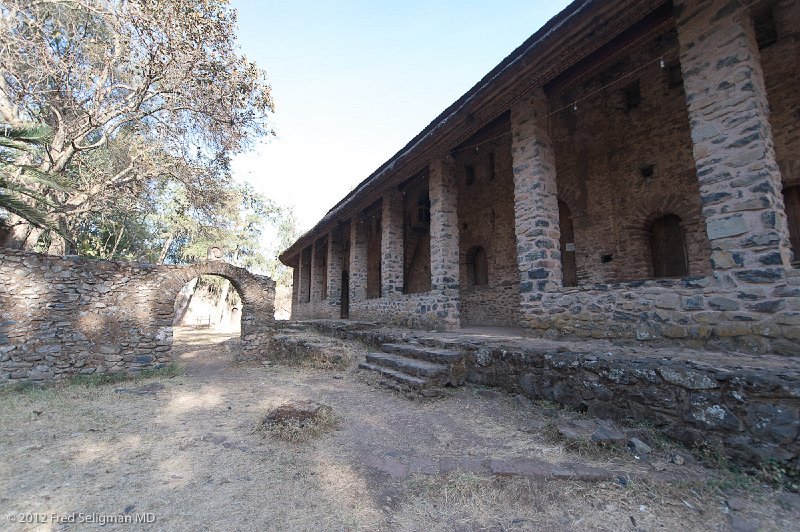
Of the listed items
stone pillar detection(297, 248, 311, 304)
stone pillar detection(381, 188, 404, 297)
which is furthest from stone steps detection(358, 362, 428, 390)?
stone pillar detection(297, 248, 311, 304)

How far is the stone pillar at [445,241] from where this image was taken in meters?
8.00

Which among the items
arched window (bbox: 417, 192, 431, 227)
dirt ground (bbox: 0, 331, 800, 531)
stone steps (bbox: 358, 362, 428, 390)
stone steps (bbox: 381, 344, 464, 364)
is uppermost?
arched window (bbox: 417, 192, 431, 227)

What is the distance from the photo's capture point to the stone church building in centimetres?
367

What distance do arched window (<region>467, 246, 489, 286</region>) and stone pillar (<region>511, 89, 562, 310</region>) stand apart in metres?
5.62

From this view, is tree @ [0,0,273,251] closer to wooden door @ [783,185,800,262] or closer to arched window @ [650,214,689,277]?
arched window @ [650,214,689,277]

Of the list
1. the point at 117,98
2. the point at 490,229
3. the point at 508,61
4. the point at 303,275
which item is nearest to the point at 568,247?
the point at 490,229

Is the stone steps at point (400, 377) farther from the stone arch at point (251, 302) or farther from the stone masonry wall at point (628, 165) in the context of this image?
the stone masonry wall at point (628, 165)

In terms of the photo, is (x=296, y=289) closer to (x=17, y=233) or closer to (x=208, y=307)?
(x=208, y=307)

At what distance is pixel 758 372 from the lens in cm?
270

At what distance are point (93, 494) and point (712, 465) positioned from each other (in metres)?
4.72

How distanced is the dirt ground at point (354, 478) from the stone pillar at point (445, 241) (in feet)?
11.2

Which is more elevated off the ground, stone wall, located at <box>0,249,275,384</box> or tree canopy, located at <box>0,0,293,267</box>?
tree canopy, located at <box>0,0,293,267</box>

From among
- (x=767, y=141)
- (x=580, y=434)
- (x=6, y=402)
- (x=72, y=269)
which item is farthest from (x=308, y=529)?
(x=72, y=269)

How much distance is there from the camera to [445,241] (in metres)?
8.29
